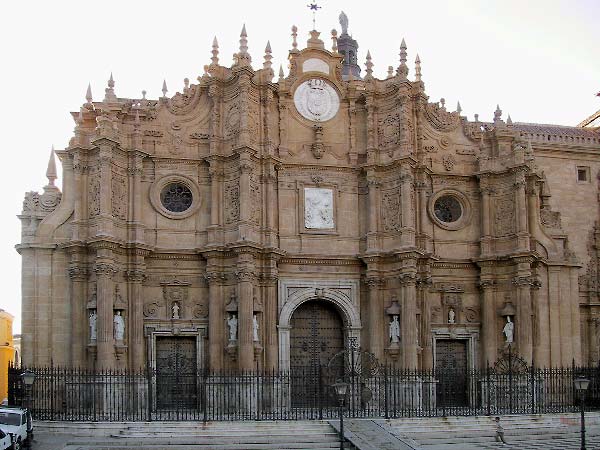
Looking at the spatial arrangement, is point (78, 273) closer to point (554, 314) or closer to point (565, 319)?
point (554, 314)

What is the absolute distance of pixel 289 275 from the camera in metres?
29.5

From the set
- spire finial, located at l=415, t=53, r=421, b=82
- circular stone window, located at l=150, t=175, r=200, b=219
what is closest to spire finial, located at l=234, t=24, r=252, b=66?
circular stone window, located at l=150, t=175, r=200, b=219

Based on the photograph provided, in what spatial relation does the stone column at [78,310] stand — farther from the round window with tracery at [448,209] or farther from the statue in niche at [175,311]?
Result: the round window with tracery at [448,209]

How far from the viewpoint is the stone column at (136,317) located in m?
27.6

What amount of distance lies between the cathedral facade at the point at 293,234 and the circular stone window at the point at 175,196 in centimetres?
5

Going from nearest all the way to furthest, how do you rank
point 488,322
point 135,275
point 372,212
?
point 135,275
point 372,212
point 488,322

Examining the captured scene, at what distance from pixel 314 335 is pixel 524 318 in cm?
693

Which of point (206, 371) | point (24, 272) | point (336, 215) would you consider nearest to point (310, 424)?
point (206, 371)

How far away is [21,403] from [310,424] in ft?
28.3

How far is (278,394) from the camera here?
27.6m

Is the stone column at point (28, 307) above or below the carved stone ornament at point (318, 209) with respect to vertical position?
below

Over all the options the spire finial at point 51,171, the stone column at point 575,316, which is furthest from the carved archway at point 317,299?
the spire finial at point 51,171

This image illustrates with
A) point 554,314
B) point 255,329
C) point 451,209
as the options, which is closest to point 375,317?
point 255,329

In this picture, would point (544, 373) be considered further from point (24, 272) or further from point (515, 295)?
point (24, 272)
